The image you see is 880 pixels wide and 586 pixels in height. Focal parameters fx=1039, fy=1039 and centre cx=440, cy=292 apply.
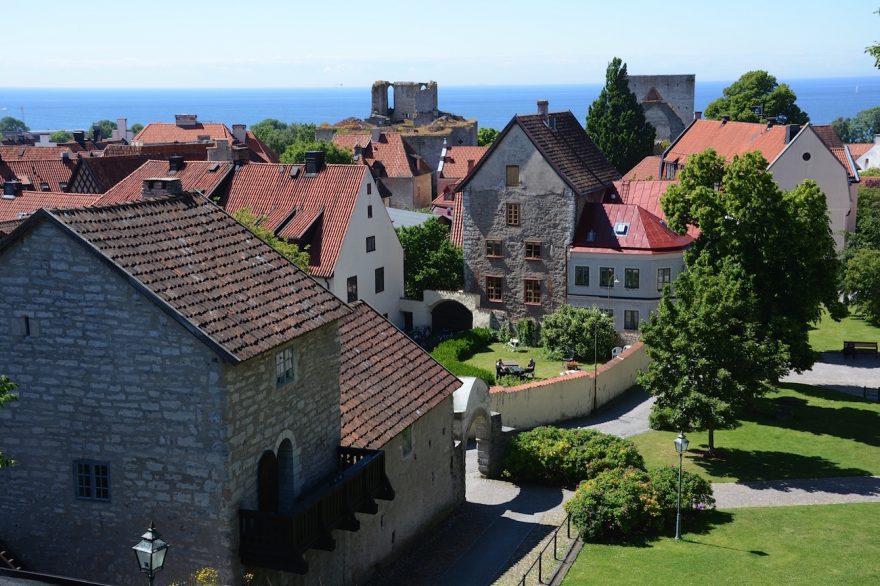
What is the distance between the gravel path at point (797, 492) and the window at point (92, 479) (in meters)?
18.8

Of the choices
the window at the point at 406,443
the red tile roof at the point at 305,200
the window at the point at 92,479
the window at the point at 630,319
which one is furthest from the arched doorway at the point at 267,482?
the window at the point at 630,319

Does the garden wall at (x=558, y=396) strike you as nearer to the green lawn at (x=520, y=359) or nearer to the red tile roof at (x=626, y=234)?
the green lawn at (x=520, y=359)

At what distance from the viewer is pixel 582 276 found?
51375 millimetres

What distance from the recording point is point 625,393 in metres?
44.4

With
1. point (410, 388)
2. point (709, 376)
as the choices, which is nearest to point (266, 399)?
point (410, 388)

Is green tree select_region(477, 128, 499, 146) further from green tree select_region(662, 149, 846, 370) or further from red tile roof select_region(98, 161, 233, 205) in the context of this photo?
green tree select_region(662, 149, 846, 370)

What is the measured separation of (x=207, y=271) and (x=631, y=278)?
32896 millimetres

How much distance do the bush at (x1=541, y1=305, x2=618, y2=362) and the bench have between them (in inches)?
436

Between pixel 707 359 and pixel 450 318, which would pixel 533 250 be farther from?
pixel 707 359

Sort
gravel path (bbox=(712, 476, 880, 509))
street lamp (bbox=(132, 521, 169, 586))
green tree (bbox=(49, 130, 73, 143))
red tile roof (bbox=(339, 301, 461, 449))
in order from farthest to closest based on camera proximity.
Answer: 1. green tree (bbox=(49, 130, 73, 143))
2. gravel path (bbox=(712, 476, 880, 509))
3. red tile roof (bbox=(339, 301, 461, 449))
4. street lamp (bbox=(132, 521, 169, 586))

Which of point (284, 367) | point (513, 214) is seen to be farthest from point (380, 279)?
point (284, 367)

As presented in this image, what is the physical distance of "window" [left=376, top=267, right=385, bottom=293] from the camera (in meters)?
52.2

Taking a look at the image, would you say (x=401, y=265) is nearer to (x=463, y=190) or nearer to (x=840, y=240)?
(x=463, y=190)

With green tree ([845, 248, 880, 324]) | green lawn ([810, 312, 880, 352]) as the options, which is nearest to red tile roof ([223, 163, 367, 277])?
green lawn ([810, 312, 880, 352])
